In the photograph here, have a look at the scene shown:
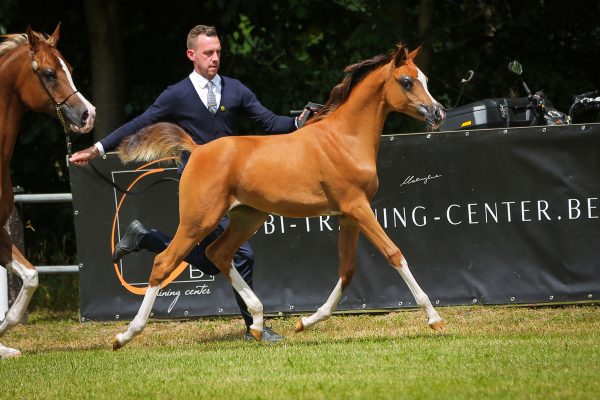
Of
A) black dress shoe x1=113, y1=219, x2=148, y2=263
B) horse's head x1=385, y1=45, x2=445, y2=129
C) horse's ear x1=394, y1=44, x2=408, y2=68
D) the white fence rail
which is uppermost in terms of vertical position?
horse's ear x1=394, y1=44, x2=408, y2=68

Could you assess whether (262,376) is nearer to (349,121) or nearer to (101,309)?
Answer: (349,121)

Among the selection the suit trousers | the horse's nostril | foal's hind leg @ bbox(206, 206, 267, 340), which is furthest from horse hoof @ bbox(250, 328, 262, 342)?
the horse's nostril

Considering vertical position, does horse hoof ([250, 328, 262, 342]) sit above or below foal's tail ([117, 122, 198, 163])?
below

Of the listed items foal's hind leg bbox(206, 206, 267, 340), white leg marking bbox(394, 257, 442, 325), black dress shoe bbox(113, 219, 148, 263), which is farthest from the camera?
black dress shoe bbox(113, 219, 148, 263)

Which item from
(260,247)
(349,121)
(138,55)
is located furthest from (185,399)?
(138,55)

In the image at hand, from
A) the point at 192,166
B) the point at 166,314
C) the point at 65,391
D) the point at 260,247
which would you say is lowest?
the point at 166,314

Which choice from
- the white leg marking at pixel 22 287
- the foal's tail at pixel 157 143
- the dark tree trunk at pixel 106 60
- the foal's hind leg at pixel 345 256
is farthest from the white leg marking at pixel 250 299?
the dark tree trunk at pixel 106 60

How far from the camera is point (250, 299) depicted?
8.00m

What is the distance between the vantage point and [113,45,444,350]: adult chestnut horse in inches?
299

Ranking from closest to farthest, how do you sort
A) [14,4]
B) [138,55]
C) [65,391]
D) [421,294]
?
[65,391] → [421,294] → [14,4] → [138,55]

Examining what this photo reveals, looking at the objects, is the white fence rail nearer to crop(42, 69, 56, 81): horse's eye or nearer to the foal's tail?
the foal's tail

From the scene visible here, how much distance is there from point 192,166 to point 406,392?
2.68 meters

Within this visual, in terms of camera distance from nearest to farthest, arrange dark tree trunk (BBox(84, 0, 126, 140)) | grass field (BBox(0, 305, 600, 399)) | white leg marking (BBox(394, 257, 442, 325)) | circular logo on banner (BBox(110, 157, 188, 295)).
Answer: grass field (BBox(0, 305, 600, 399)) < white leg marking (BBox(394, 257, 442, 325)) < circular logo on banner (BBox(110, 157, 188, 295)) < dark tree trunk (BBox(84, 0, 126, 140))

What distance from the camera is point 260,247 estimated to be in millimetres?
9656
